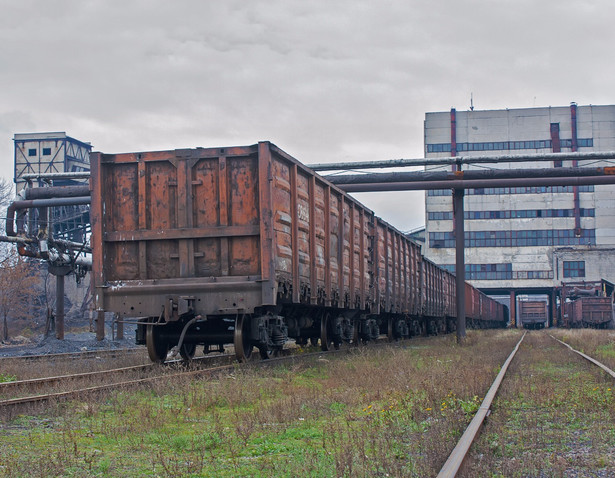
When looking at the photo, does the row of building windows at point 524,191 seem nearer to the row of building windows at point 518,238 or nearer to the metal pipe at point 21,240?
the row of building windows at point 518,238

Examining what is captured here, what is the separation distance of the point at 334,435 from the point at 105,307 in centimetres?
643

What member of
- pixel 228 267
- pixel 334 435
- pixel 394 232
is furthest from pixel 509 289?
pixel 334 435

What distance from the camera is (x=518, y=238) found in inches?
2410

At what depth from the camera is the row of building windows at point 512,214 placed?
6081 cm

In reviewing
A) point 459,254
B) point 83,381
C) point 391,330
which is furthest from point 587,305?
point 83,381

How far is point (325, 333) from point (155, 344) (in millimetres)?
4840

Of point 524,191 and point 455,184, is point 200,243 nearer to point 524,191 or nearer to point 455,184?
point 455,184

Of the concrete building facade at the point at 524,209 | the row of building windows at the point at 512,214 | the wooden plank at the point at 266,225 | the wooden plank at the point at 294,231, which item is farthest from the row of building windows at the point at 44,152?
the wooden plank at the point at 266,225

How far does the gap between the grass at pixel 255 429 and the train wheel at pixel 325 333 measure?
5615mm

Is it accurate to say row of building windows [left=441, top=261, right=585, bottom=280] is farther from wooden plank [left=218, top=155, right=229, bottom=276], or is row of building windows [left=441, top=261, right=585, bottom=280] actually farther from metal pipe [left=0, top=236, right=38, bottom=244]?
wooden plank [left=218, top=155, right=229, bottom=276]

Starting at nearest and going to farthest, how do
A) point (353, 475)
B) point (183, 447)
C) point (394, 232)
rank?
point (353, 475), point (183, 447), point (394, 232)

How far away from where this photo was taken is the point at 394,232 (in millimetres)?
20953

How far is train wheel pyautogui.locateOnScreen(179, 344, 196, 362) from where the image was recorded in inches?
477

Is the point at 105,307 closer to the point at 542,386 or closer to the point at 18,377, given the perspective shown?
the point at 18,377
